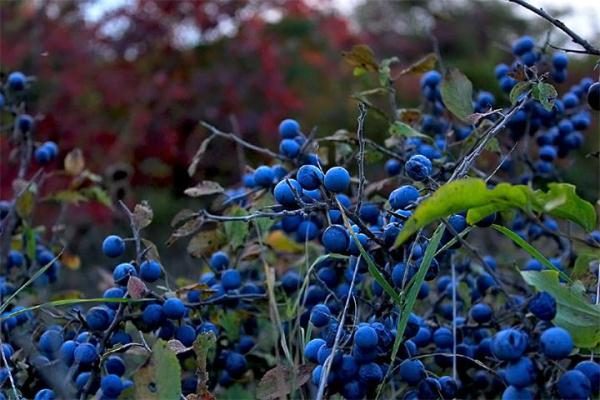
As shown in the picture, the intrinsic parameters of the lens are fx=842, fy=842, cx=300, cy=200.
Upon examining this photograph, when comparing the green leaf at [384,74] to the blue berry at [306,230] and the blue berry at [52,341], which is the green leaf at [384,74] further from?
the blue berry at [52,341]

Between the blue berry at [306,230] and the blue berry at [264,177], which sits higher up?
the blue berry at [264,177]

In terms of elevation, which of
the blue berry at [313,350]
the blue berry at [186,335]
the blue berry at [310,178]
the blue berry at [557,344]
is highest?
the blue berry at [310,178]

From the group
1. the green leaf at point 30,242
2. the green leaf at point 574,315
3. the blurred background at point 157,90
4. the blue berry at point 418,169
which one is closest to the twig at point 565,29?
the blue berry at point 418,169

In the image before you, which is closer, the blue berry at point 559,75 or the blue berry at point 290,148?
the blue berry at point 290,148

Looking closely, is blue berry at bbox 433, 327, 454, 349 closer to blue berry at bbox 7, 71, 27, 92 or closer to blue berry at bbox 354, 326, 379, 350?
blue berry at bbox 354, 326, 379, 350

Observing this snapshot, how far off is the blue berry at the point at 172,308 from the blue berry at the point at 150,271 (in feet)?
0.16

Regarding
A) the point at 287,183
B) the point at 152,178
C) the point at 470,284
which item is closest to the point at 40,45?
the point at 152,178

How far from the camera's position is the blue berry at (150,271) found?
1024 mm

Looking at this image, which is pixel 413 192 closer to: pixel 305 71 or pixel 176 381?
pixel 176 381

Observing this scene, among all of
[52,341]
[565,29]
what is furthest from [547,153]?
[52,341]

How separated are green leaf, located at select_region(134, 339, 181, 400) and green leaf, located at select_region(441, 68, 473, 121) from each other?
555 millimetres

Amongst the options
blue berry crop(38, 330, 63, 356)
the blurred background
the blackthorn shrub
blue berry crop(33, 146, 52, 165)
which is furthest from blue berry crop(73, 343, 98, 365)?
the blurred background

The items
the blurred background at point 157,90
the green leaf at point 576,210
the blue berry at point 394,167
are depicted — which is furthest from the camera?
the blurred background at point 157,90

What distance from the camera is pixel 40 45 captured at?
4387mm
